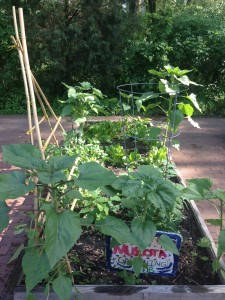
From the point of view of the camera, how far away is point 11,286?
2.53m

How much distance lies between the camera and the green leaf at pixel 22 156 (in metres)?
1.76

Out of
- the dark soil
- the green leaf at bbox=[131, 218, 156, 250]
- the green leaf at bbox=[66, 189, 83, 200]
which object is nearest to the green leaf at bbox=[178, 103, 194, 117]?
the dark soil

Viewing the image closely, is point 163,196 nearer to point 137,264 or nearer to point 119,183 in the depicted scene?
point 119,183

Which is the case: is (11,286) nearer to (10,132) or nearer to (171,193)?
(171,193)

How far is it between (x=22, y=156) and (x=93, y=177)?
37cm

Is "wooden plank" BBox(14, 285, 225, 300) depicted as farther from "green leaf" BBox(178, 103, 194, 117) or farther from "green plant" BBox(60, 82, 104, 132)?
"green plant" BBox(60, 82, 104, 132)

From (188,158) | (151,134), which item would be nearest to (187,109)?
(151,134)

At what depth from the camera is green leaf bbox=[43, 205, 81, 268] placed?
159 centimetres

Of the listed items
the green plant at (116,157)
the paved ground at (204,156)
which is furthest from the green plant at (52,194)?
the green plant at (116,157)

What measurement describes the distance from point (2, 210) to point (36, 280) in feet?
1.28

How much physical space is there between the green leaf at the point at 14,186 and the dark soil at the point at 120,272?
0.91m

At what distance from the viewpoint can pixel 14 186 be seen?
1708 millimetres

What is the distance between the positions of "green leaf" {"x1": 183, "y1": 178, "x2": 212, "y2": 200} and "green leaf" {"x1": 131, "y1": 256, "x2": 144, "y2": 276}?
49cm

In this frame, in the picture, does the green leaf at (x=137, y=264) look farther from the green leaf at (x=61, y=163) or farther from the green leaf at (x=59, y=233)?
the green leaf at (x=61, y=163)
